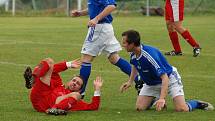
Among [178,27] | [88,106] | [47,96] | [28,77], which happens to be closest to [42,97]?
[47,96]

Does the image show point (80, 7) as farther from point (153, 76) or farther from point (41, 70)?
point (41, 70)

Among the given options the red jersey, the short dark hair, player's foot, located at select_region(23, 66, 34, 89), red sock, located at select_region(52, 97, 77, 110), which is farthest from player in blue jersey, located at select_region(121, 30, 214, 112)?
player's foot, located at select_region(23, 66, 34, 89)

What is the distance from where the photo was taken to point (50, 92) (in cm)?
917

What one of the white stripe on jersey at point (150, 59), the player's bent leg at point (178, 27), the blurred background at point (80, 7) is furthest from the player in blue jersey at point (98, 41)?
the blurred background at point (80, 7)

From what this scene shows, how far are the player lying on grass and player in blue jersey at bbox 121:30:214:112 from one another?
0.63m

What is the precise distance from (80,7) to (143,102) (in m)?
38.8

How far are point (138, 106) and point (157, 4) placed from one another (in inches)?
1585

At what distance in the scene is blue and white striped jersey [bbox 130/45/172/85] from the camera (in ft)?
29.7

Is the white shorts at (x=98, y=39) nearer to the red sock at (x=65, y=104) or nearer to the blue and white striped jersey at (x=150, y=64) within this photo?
the blue and white striped jersey at (x=150, y=64)

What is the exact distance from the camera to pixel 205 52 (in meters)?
17.8

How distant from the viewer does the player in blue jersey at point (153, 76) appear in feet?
29.6

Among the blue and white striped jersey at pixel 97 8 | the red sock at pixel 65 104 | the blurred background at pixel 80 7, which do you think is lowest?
the blurred background at pixel 80 7

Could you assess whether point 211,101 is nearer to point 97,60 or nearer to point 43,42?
point 97,60

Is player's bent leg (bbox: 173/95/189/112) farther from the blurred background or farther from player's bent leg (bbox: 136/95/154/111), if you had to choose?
the blurred background
